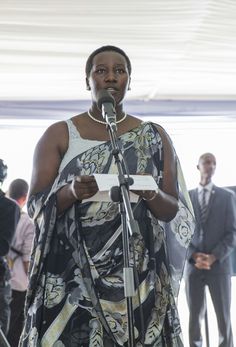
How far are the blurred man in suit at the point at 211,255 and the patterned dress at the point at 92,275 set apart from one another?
3844 mm

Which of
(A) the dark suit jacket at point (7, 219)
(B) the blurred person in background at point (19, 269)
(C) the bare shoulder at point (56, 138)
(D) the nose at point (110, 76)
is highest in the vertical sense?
(D) the nose at point (110, 76)

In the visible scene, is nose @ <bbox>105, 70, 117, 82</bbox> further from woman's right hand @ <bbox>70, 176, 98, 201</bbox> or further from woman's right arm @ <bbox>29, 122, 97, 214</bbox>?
woman's right hand @ <bbox>70, 176, 98, 201</bbox>

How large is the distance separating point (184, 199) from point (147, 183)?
38cm

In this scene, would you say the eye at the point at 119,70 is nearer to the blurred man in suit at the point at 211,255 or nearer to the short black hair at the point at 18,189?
the short black hair at the point at 18,189

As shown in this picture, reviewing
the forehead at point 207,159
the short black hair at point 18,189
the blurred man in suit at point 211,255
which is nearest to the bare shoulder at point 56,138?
the short black hair at point 18,189

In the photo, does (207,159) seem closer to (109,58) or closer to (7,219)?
(7,219)

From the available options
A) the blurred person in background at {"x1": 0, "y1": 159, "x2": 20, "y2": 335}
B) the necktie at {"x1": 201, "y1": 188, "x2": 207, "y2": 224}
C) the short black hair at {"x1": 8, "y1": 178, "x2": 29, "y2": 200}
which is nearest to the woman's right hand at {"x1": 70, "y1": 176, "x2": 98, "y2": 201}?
the blurred person in background at {"x1": 0, "y1": 159, "x2": 20, "y2": 335}

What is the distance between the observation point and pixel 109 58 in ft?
7.64

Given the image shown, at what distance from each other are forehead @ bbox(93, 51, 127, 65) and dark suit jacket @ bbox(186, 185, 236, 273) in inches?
154

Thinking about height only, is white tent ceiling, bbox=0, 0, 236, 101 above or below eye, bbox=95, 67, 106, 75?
above

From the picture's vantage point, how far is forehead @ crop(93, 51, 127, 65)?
2320 mm

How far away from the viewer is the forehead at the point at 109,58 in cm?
232

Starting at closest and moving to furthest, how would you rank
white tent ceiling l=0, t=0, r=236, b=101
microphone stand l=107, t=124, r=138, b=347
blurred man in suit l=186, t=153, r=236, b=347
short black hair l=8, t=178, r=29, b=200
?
microphone stand l=107, t=124, r=138, b=347 < white tent ceiling l=0, t=0, r=236, b=101 < short black hair l=8, t=178, r=29, b=200 < blurred man in suit l=186, t=153, r=236, b=347

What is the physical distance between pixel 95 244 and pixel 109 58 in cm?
64
